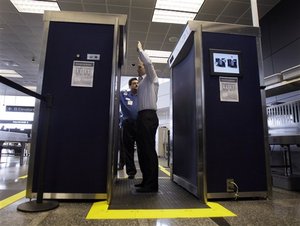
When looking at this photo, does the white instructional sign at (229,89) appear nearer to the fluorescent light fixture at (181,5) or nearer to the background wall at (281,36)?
the background wall at (281,36)

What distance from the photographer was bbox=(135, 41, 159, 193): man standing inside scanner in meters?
2.31

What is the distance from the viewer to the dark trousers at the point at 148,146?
90.8 inches

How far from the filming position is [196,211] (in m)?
1.66

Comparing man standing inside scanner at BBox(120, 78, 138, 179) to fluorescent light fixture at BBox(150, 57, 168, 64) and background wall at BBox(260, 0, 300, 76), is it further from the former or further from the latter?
fluorescent light fixture at BBox(150, 57, 168, 64)

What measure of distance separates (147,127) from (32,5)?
16.1 feet

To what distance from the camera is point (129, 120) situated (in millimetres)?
3375

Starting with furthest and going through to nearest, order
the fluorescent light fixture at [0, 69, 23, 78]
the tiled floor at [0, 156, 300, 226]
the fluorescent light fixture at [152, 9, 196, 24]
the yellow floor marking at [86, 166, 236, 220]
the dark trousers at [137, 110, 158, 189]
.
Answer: the fluorescent light fixture at [0, 69, 23, 78] < the fluorescent light fixture at [152, 9, 196, 24] < the dark trousers at [137, 110, 158, 189] < the yellow floor marking at [86, 166, 236, 220] < the tiled floor at [0, 156, 300, 226]

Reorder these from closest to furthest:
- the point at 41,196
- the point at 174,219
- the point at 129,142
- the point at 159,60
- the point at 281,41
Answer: the point at 174,219 < the point at 41,196 < the point at 129,142 < the point at 281,41 < the point at 159,60

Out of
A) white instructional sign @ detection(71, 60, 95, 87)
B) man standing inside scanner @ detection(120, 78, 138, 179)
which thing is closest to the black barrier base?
white instructional sign @ detection(71, 60, 95, 87)

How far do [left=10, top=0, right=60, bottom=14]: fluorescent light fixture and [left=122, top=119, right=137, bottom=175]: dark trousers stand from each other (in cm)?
380

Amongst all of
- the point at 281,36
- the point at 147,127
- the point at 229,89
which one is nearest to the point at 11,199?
the point at 147,127

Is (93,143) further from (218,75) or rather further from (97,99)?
(218,75)

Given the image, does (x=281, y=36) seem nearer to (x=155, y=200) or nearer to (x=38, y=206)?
(x=155, y=200)

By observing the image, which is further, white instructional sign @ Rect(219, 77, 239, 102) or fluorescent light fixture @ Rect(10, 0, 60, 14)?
fluorescent light fixture @ Rect(10, 0, 60, 14)
